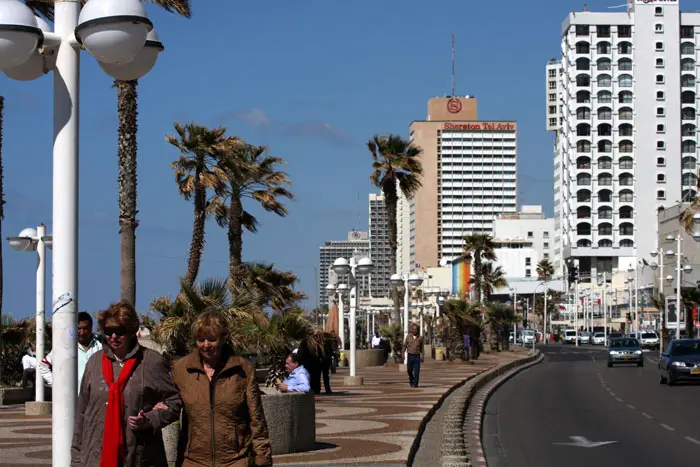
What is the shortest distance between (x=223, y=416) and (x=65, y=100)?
2.15 metres

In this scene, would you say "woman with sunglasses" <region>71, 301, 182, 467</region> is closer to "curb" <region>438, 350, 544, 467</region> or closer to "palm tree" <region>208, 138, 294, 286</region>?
"curb" <region>438, 350, 544, 467</region>

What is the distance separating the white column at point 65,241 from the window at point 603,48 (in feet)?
525

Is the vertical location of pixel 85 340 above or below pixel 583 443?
above

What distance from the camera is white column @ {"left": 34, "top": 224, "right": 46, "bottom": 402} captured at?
819 inches

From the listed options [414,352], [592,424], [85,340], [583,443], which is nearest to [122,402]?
[85,340]

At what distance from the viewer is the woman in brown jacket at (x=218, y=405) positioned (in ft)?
21.5

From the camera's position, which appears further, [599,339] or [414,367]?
[599,339]

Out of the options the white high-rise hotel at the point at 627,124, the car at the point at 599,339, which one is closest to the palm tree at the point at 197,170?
the car at the point at 599,339

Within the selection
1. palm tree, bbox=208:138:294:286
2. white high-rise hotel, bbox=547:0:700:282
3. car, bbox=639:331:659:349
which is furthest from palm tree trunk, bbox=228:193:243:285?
white high-rise hotel, bbox=547:0:700:282

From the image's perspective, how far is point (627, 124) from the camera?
161 meters

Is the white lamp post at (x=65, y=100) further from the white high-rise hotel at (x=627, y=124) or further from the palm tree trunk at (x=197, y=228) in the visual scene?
the white high-rise hotel at (x=627, y=124)

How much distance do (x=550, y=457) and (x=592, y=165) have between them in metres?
150

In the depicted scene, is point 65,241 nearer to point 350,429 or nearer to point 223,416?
point 223,416

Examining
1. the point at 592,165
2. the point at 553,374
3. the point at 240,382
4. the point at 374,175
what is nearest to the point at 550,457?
the point at 240,382
